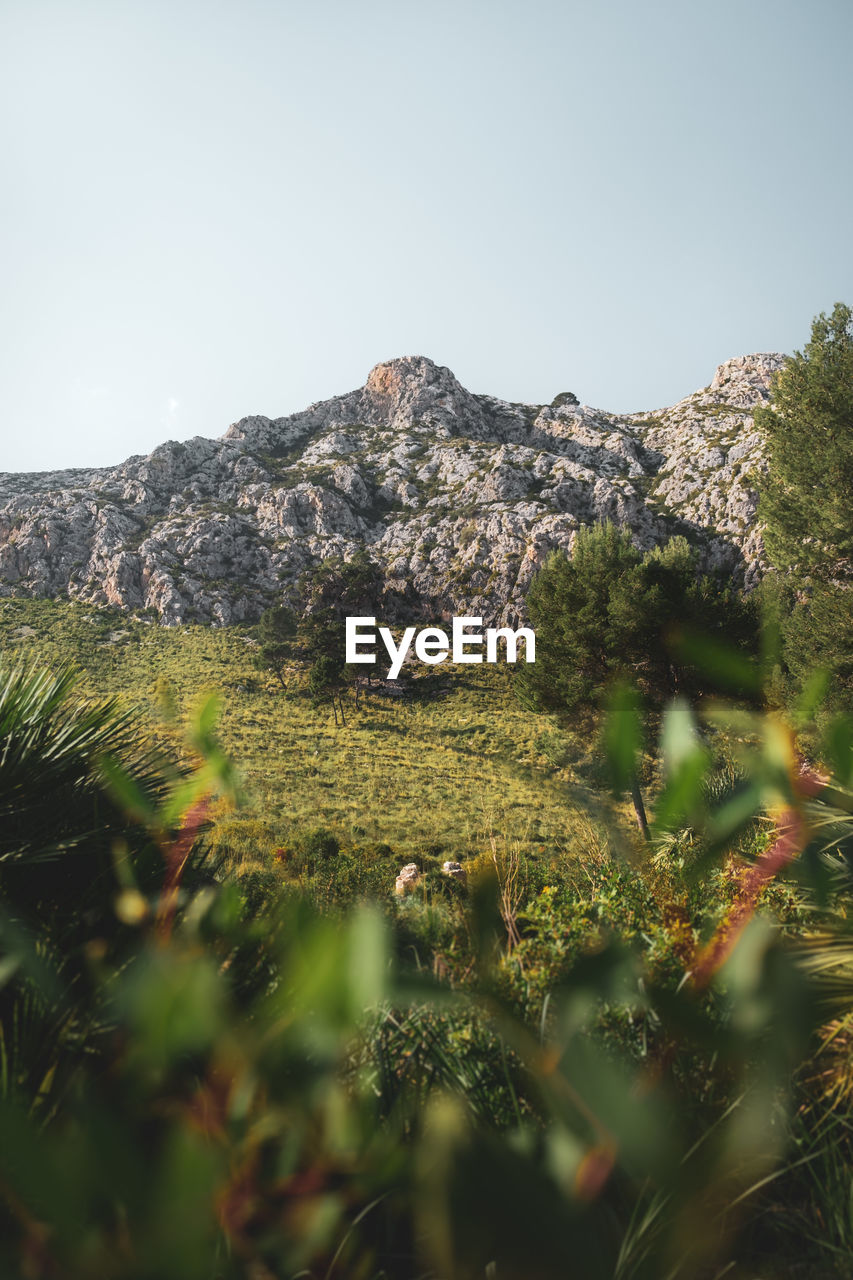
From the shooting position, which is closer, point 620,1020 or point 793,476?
point 620,1020

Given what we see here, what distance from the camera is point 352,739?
1516 inches

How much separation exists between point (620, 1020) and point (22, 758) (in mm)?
3732

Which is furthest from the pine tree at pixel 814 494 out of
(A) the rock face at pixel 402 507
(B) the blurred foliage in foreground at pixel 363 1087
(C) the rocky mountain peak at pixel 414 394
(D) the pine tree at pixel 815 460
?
(C) the rocky mountain peak at pixel 414 394

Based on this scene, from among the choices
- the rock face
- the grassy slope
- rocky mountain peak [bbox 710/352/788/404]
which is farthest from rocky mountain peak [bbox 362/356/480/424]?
the grassy slope

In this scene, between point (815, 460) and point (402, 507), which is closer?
point (815, 460)

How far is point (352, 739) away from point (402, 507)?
40890 millimetres

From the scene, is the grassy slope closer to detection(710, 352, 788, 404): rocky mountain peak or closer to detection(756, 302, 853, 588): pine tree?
detection(756, 302, 853, 588): pine tree

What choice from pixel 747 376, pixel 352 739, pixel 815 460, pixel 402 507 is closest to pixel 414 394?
pixel 402 507

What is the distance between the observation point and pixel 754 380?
83000 millimetres

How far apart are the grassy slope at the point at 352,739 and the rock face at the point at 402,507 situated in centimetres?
686

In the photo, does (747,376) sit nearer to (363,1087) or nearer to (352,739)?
(352,739)

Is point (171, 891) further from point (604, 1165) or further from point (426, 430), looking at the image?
point (426, 430)

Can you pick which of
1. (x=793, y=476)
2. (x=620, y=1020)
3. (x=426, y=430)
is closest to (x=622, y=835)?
(x=620, y=1020)

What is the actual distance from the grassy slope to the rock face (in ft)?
22.5
